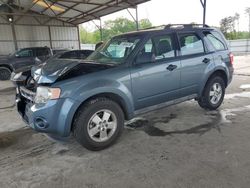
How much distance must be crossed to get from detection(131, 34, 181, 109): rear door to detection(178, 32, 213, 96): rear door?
17cm

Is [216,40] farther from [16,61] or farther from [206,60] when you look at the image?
[16,61]

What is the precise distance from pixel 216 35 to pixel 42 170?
4162 mm

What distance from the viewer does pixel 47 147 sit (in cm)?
358

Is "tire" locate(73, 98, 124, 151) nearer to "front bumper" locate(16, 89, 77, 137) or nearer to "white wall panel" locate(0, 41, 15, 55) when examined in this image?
"front bumper" locate(16, 89, 77, 137)

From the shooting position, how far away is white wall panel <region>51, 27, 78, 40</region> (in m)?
20.1

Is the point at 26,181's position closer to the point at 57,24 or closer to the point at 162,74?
the point at 162,74

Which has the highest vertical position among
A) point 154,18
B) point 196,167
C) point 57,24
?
point 154,18

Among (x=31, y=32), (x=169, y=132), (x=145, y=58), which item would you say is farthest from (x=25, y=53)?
(x=169, y=132)

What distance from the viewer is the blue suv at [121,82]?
3051 millimetres

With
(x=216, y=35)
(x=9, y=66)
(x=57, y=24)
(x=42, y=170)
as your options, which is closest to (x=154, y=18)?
(x=57, y=24)

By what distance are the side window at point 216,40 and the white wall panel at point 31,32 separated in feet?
56.8

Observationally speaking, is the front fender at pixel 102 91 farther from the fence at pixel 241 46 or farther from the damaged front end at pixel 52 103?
the fence at pixel 241 46

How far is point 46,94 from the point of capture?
303cm

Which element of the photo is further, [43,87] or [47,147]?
[47,147]
